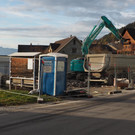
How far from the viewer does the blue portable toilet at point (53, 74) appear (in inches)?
511

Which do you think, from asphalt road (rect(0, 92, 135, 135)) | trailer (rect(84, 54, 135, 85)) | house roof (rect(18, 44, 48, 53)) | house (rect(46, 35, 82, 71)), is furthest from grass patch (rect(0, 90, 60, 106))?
house roof (rect(18, 44, 48, 53))

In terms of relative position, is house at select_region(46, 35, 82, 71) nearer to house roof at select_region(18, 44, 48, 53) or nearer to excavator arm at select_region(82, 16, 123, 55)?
house roof at select_region(18, 44, 48, 53)

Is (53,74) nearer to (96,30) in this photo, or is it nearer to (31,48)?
(96,30)

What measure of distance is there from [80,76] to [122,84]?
7.93 m

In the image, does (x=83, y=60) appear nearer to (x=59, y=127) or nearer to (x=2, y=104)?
(x=2, y=104)

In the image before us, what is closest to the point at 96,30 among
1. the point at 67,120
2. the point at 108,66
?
the point at 108,66

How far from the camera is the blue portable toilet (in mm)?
12969

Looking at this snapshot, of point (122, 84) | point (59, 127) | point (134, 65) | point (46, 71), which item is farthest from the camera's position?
point (134, 65)

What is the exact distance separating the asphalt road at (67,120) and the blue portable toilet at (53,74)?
2.64 metres

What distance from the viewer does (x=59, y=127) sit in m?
7.01

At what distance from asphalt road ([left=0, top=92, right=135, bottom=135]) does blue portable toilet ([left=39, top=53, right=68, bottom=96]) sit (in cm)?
264

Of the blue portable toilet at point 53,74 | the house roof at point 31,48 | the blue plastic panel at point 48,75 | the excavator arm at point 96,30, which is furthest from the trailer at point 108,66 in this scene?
the house roof at point 31,48

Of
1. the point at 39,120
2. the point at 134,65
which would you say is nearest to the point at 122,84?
the point at 134,65

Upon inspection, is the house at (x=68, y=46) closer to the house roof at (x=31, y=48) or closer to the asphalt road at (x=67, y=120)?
the house roof at (x=31, y=48)
